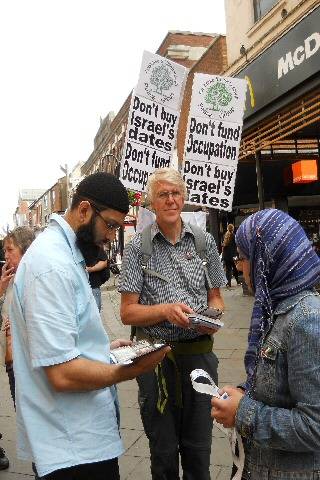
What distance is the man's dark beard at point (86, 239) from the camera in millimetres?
1791

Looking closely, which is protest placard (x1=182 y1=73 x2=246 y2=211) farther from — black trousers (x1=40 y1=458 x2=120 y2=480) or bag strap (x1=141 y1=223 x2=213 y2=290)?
black trousers (x1=40 y1=458 x2=120 y2=480)

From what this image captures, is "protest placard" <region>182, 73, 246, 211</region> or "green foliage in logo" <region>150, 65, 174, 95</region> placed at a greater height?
"green foliage in logo" <region>150, 65, 174, 95</region>

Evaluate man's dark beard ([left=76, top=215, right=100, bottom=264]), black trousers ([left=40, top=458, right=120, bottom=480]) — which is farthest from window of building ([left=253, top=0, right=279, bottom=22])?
black trousers ([left=40, top=458, right=120, bottom=480])

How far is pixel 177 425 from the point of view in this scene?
260 cm

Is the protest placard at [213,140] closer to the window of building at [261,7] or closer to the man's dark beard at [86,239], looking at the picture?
the man's dark beard at [86,239]

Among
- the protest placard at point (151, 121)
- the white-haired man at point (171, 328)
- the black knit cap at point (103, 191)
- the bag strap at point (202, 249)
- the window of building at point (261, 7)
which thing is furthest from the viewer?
the window of building at point (261, 7)

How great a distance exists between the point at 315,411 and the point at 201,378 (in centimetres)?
45

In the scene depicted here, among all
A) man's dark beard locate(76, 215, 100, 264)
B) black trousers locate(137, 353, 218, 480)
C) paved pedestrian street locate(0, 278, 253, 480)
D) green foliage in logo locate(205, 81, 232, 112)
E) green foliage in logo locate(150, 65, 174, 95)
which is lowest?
paved pedestrian street locate(0, 278, 253, 480)

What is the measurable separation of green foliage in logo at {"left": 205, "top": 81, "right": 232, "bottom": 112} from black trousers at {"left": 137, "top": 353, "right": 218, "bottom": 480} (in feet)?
11.9

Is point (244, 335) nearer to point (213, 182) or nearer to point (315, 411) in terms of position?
point (213, 182)

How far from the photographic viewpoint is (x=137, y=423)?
14.2 feet

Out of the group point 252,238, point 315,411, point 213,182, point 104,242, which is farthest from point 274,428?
point 213,182

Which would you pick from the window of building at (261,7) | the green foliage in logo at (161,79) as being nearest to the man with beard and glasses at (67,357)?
the green foliage in logo at (161,79)

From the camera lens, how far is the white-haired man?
253 centimetres
